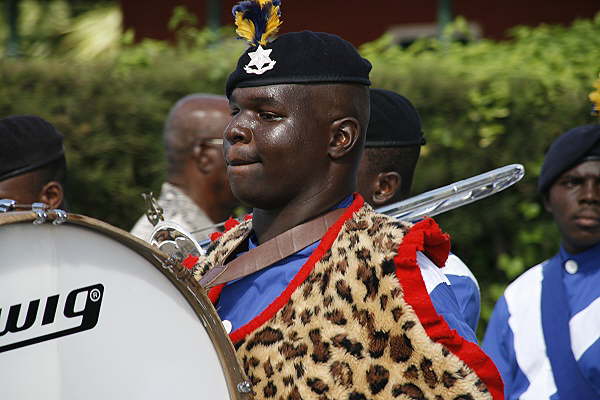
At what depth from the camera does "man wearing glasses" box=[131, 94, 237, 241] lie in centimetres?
500

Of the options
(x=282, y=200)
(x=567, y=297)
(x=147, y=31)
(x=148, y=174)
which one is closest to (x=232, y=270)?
(x=282, y=200)

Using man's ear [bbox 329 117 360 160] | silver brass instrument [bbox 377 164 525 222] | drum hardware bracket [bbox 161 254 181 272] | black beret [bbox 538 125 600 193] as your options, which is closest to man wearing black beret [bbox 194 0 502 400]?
man's ear [bbox 329 117 360 160]

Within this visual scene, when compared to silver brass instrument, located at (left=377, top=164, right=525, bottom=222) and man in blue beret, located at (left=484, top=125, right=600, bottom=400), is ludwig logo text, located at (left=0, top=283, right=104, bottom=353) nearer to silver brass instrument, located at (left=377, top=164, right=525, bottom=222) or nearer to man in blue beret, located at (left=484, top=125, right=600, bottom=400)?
silver brass instrument, located at (left=377, top=164, right=525, bottom=222)

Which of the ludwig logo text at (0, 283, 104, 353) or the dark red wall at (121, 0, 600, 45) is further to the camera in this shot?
the dark red wall at (121, 0, 600, 45)

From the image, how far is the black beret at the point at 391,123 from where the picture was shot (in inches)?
151

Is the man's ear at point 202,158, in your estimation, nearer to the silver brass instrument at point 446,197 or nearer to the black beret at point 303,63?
the silver brass instrument at point 446,197

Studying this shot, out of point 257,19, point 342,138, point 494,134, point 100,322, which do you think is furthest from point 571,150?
point 100,322

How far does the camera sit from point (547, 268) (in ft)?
14.7

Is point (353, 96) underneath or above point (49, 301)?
above

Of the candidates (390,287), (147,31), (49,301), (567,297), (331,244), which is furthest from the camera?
(147,31)

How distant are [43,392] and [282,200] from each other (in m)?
0.73

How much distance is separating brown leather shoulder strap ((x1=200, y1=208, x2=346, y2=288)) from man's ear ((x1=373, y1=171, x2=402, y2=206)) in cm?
141

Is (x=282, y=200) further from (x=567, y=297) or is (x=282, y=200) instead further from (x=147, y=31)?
(x=147, y=31)

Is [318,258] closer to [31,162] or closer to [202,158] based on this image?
[31,162]
